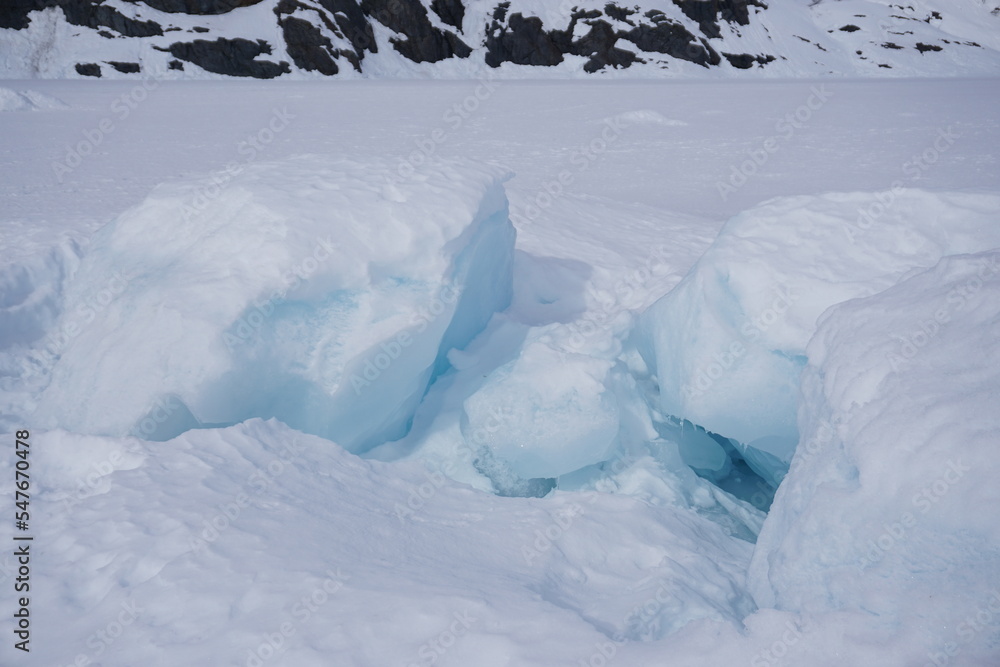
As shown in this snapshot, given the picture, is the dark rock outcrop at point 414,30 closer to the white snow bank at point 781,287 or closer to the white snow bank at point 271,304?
the white snow bank at point 271,304

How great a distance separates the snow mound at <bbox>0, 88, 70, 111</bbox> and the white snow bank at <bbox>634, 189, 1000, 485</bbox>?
16.2 metres

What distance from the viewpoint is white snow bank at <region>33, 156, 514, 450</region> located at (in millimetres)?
2988

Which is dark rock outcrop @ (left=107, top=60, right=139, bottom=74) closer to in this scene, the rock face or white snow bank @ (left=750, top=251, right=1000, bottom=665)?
the rock face

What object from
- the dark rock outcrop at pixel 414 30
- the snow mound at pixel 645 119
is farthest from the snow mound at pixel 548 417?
the dark rock outcrop at pixel 414 30

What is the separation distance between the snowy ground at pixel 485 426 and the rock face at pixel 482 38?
28137 mm

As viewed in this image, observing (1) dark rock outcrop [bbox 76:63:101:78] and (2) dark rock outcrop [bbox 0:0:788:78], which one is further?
Result: (2) dark rock outcrop [bbox 0:0:788:78]

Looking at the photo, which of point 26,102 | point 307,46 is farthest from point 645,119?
point 307,46

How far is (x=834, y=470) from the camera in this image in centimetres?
212

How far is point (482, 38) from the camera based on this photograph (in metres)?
39.3

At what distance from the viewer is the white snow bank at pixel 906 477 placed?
155 cm

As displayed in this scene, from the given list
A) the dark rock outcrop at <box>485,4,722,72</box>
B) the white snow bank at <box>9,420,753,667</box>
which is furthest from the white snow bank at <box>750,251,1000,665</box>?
the dark rock outcrop at <box>485,4,722,72</box>

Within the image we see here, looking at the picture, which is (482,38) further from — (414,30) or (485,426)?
(485,426)

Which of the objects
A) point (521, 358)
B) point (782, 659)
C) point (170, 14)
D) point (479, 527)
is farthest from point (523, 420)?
point (170, 14)

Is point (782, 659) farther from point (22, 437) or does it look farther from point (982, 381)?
point (22, 437)
